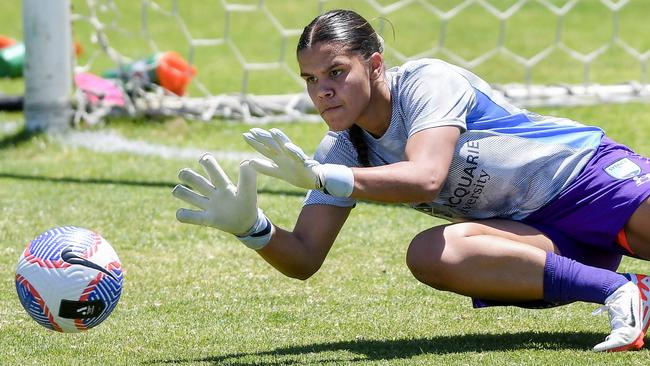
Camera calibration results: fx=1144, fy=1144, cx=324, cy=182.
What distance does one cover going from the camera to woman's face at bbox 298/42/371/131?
4.14m

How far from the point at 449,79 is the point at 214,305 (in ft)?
4.91

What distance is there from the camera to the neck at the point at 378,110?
4289 millimetres

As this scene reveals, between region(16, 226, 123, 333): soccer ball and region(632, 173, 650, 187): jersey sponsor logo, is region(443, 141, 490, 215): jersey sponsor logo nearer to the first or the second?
region(632, 173, 650, 187): jersey sponsor logo

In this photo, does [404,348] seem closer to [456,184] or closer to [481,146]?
[456,184]

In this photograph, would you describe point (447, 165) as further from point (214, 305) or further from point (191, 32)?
point (191, 32)

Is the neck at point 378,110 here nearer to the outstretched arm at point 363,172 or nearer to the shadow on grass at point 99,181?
the outstretched arm at point 363,172

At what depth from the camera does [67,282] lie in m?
4.12

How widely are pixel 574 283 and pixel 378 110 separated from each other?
961mm

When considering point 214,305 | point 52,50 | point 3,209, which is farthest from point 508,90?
point 214,305

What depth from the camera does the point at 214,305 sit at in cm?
499

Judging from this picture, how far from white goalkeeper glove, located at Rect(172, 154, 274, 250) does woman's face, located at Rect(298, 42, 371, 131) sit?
370 mm

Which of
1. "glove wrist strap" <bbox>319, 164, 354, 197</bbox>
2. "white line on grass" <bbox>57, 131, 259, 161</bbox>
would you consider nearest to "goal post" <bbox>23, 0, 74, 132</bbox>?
"white line on grass" <bbox>57, 131, 259, 161</bbox>

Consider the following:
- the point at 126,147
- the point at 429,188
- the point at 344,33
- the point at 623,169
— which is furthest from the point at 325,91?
the point at 126,147

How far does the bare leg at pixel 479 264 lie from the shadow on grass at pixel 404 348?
0.19m
